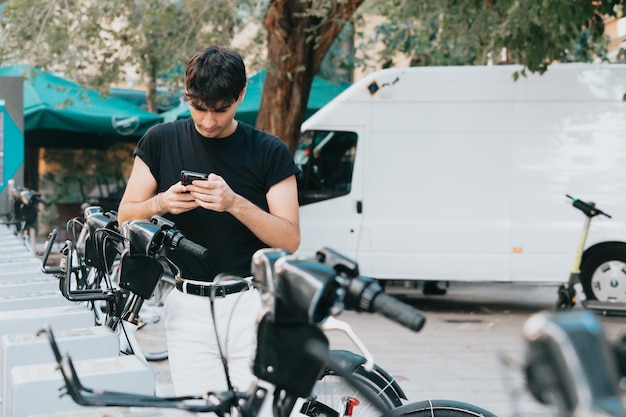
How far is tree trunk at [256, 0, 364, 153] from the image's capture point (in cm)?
1162

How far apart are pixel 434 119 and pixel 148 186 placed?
8.74 m

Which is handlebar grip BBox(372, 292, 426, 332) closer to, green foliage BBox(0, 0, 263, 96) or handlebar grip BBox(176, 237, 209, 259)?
handlebar grip BBox(176, 237, 209, 259)

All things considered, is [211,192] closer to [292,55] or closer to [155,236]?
[155,236]

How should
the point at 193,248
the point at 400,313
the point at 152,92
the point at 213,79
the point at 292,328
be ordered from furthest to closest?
the point at 152,92 → the point at 213,79 → the point at 193,248 → the point at 292,328 → the point at 400,313

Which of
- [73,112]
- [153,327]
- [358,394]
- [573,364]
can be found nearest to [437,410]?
[358,394]

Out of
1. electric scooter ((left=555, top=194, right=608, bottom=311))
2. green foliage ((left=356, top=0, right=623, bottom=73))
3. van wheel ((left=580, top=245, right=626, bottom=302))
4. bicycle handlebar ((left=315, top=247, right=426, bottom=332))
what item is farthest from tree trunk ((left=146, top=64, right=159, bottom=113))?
bicycle handlebar ((left=315, top=247, right=426, bottom=332))

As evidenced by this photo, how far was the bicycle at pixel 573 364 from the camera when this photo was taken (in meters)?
1.16

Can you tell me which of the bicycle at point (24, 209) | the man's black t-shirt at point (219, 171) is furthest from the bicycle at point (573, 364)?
the bicycle at point (24, 209)

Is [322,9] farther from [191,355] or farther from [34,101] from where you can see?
[191,355]

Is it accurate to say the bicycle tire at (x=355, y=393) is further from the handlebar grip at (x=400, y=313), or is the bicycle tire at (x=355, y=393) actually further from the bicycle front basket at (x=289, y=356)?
the handlebar grip at (x=400, y=313)

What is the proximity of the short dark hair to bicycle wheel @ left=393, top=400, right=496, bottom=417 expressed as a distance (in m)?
1.05

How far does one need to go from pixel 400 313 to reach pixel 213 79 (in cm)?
159

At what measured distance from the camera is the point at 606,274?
11656mm

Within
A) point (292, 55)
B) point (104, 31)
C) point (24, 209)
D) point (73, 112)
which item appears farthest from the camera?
point (73, 112)
